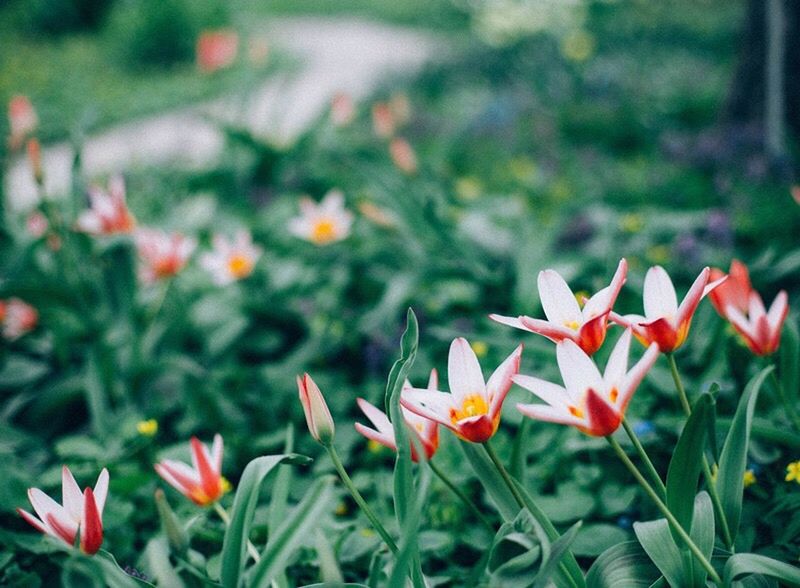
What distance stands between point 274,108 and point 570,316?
2.48 m

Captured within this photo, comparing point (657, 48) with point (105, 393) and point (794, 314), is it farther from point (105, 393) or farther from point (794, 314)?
point (105, 393)

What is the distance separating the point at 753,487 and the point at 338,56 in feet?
22.1

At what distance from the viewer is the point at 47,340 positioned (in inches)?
76.4

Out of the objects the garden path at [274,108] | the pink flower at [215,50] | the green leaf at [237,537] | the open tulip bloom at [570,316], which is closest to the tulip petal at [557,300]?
the open tulip bloom at [570,316]

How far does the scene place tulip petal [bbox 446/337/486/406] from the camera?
90 centimetres

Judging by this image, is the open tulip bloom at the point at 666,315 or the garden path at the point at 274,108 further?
the garden path at the point at 274,108

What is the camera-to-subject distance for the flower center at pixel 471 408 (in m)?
0.88

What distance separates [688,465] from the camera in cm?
80

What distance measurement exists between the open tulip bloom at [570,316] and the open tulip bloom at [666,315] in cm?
3

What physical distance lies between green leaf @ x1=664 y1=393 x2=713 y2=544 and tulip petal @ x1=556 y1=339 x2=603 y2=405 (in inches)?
4.6

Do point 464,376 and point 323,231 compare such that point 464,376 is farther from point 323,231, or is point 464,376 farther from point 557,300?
point 323,231

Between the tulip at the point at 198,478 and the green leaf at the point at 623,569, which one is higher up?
the tulip at the point at 198,478

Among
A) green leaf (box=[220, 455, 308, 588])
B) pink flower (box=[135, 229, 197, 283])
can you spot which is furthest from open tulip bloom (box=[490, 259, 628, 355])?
pink flower (box=[135, 229, 197, 283])

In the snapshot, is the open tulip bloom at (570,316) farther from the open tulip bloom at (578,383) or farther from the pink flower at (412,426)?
the pink flower at (412,426)
